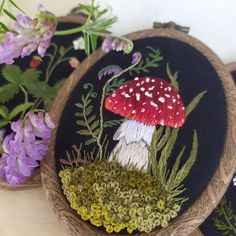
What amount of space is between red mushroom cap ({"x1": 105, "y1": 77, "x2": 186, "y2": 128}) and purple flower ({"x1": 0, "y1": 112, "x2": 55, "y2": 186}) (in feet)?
0.48

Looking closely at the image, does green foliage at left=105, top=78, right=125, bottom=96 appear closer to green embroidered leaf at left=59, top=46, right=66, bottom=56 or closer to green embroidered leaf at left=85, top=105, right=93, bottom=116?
green embroidered leaf at left=85, top=105, right=93, bottom=116

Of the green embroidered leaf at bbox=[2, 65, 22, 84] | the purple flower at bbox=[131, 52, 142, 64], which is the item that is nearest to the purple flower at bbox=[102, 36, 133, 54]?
the purple flower at bbox=[131, 52, 142, 64]

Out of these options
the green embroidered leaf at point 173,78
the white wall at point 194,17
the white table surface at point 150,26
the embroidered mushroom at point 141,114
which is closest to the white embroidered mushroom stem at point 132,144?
the embroidered mushroom at point 141,114

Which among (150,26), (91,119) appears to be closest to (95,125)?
(91,119)

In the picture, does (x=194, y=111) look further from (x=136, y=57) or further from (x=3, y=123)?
(x=3, y=123)

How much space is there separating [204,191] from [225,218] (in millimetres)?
99

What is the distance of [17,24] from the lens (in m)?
0.75

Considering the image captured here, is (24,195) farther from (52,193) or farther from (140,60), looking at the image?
(140,60)

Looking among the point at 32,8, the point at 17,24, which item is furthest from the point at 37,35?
the point at 32,8

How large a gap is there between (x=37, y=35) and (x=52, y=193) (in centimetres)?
30

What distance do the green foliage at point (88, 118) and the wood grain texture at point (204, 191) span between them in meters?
0.05

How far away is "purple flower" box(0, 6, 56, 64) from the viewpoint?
753 mm

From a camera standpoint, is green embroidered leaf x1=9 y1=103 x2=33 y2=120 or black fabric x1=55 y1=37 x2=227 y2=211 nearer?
black fabric x1=55 y1=37 x2=227 y2=211

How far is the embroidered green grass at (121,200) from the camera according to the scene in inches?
29.7
